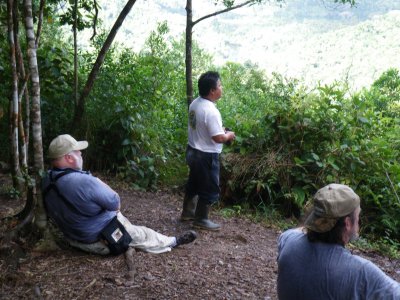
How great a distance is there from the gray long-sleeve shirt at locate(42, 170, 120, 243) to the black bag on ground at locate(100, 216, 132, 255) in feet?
0.15

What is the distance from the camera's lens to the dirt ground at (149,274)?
3.51 metres

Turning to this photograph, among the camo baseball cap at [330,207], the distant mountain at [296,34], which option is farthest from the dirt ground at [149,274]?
the distant mountain at [296,34]

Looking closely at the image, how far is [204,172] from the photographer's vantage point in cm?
502

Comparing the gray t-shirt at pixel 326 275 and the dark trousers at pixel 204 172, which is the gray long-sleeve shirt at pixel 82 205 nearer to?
the dark trousers at pixel 204 172

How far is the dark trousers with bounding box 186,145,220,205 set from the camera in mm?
5016

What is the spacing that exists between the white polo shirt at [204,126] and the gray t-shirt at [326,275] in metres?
2.55

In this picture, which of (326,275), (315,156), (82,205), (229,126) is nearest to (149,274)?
(82,205)

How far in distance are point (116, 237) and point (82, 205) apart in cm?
39

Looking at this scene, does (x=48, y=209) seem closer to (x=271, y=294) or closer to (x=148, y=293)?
(x=148, y=293)

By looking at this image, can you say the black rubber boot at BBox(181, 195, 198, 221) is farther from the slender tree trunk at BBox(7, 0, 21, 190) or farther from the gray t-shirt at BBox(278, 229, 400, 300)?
the gray t-shirt at BBox(278, 229, 400, 300)

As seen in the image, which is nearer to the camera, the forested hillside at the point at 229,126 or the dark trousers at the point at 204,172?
the dark trousers at the point at 204,172

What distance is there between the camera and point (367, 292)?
6.95 ft

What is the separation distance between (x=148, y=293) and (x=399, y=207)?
4.65 meters

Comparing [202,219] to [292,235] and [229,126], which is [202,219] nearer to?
[292,235]
